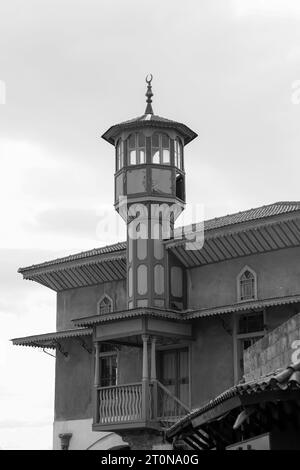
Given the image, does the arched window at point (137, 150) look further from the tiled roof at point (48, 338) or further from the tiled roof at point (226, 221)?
the tiled roof at point (48, 338)

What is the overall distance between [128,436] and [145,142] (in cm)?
844

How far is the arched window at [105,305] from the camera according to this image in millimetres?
27844

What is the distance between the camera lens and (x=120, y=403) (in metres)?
23.9

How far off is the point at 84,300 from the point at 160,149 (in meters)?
6.00

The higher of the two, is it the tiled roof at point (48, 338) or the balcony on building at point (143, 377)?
the tiled roof at point (48, 338)

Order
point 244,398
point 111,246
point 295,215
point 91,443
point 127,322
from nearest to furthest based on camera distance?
point 244,398 → point 295,215 → point 127,322 → point 91,443 → point 111,246

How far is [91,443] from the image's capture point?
87.8ft

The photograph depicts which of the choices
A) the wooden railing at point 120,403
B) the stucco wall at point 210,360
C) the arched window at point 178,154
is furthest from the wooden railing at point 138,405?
the arched window at point 178,154

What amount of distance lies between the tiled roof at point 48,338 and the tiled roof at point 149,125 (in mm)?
6106

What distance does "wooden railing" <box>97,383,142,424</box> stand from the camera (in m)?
23.5

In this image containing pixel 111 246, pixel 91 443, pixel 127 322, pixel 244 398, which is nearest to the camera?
pixel 244 398
